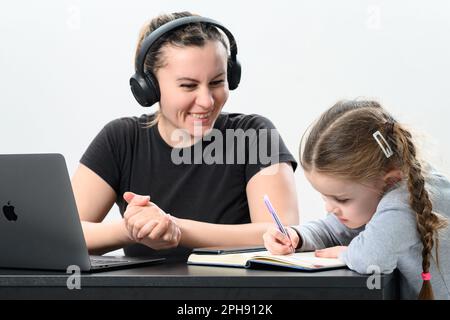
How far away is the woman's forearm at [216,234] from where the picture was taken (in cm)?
160

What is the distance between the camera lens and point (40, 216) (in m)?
1.19

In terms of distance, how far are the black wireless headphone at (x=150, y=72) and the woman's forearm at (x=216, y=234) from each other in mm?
338

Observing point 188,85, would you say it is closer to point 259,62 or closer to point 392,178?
point 392,178

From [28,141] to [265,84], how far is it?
95 centimetres

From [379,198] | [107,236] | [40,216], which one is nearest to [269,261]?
[379,198]

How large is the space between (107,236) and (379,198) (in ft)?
2.23

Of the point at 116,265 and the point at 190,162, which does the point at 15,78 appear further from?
the point at 116,265

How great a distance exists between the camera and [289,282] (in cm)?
105

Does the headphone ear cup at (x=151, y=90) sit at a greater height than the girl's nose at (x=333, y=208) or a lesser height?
greater

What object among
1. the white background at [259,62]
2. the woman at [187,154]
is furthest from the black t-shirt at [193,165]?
the white background at [259,62]

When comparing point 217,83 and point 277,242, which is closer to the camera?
point 277,242

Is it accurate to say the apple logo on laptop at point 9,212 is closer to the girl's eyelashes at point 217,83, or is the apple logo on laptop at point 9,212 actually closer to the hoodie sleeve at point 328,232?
the hoodie sleeve at point 328,232

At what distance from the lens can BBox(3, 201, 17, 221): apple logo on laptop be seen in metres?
1.24

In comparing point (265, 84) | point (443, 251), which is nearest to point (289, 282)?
point (443, 251)
